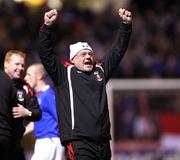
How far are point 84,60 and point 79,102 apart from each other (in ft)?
1.67

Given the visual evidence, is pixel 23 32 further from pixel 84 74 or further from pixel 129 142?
pixel 84 74

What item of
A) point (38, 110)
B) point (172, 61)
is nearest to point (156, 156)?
point (172, 61)

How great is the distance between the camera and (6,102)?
9.21 m

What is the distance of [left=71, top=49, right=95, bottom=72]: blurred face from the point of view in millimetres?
9430

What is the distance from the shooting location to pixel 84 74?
943 centimetres

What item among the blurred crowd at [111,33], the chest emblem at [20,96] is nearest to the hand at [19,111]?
the chest emblem at [20,96]

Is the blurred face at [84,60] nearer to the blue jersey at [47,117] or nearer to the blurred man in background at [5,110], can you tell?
the blurred man in background at [5,110]

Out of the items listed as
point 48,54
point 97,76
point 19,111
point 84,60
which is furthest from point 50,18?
Answer: point 19,111

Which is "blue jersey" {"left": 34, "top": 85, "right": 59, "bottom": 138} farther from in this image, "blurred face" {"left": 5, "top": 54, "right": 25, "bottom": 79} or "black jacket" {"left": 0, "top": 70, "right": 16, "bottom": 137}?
"black jacket" {"left": 0, "top": 70, "right": 16, "bottom": 137}

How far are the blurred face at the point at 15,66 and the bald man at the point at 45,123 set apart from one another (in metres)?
1.04

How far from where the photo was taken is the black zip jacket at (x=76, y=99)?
9.21 meters

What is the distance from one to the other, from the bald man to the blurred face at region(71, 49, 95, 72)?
1.52 meters

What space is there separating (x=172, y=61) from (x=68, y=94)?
9170 mm

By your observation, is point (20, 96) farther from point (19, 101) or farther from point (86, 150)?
point (86, 150)
